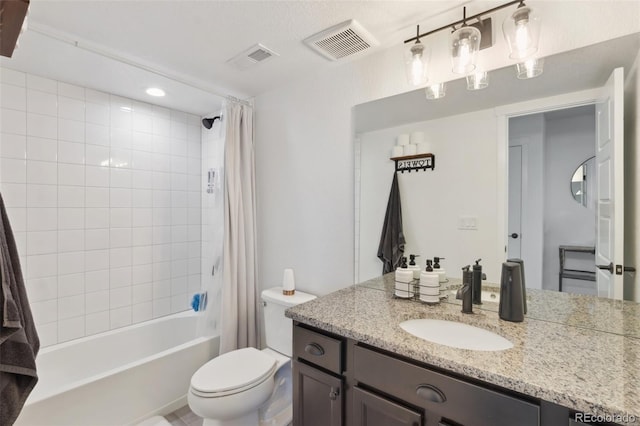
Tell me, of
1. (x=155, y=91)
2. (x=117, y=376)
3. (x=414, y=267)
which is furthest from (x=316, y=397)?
(x=155, y=91)

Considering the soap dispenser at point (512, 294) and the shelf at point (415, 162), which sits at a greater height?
the shelf at point (415, 162)

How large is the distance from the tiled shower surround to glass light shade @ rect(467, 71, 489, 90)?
8.02 feet

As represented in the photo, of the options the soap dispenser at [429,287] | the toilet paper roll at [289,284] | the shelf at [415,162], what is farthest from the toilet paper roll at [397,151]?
the toilet paper roll at [289,284]

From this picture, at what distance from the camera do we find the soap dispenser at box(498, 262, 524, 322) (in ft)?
3.71

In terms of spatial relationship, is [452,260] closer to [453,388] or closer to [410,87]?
[453,388]

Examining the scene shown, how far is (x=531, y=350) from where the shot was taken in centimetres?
91

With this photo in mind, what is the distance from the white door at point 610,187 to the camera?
1.15 metres

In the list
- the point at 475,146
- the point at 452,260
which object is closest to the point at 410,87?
the point at 475,146

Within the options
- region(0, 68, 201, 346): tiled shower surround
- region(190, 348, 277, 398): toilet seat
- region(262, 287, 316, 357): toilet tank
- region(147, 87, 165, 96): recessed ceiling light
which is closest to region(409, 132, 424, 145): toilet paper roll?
region(262, 287, 316, 357): toilet tank

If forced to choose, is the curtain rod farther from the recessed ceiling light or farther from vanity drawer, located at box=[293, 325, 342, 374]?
vanity drawer, located at box=[293, 325, 342, 374]

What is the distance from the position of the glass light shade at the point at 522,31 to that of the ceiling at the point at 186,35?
17cm

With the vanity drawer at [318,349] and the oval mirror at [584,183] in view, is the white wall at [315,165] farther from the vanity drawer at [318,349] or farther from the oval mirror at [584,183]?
the vanity drawer at [318,349]

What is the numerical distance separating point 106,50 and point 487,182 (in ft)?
7.05

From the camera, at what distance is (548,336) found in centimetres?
100
